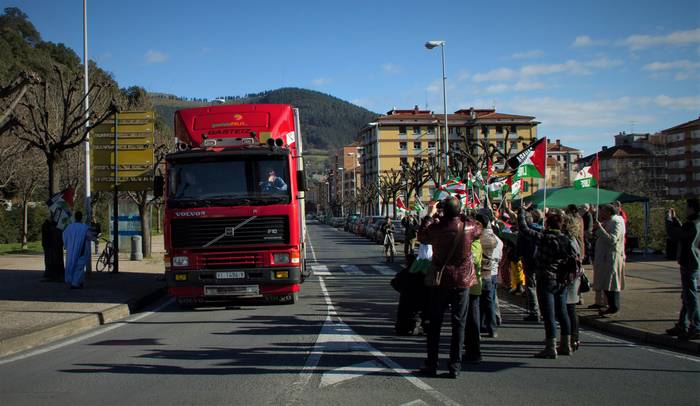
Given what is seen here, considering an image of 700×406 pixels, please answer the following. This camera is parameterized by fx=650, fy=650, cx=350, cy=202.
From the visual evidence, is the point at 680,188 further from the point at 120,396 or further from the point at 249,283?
the point at 120,396

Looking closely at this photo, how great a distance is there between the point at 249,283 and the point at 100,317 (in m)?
2.82

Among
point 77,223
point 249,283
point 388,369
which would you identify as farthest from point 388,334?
point 77,223

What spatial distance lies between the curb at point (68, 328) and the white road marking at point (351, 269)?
8322mm

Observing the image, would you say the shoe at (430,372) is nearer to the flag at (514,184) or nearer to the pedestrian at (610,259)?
the pedestrian at (610,259)

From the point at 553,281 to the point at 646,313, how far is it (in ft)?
13.6

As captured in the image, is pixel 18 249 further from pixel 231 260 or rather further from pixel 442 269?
pixel 442 269

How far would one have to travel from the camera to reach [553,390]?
6578 millimetres

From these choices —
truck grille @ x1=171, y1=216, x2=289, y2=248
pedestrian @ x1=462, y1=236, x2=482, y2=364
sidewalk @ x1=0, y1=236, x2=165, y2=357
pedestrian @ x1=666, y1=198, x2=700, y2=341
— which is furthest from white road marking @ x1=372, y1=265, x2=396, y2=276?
pedestrian @ x1=462, y1=236, x2=482, y2=364

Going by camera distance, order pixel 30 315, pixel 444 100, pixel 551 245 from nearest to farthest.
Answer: pixel 551 245 < pixel 30 315 < pixel 444 100

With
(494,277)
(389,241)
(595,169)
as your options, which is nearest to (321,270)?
(389,241)

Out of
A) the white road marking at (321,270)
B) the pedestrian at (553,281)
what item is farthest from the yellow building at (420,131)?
the pedestrian at (553,281)

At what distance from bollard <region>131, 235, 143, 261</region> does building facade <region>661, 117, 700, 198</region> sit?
73627mm

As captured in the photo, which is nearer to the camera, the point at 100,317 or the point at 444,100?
the point at 100,317

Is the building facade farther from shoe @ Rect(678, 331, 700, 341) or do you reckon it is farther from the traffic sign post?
shoe @ Rect(678, 331, 700, 341)
